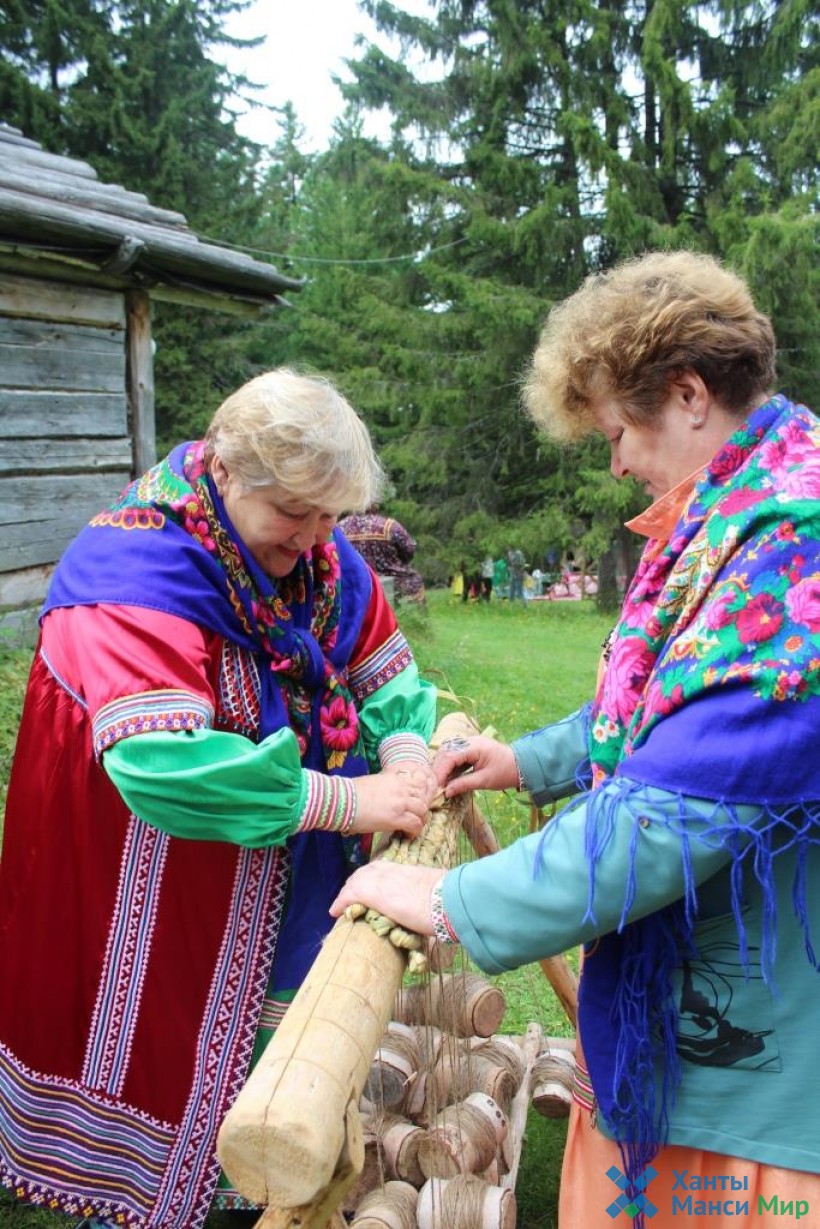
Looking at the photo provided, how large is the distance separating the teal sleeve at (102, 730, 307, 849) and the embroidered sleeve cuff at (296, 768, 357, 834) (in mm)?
81

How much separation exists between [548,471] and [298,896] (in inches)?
710

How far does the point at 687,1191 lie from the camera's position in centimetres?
146

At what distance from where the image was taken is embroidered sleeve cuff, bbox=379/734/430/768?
2.24m

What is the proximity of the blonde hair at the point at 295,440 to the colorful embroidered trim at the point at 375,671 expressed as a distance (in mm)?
541

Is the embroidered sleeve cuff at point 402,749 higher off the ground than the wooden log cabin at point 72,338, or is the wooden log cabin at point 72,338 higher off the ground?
the wooden log cabin at point 72,338

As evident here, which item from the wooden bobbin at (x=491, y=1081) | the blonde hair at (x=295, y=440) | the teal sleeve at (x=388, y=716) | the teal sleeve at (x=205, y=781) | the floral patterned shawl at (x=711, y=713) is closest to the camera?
the floral patterned shawl at (x=711, y=713)

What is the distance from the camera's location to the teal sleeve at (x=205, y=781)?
165cm

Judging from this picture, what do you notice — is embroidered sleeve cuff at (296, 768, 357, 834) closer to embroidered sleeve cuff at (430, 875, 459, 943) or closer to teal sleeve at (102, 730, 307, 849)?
teal sleeve at (102, 730, 307, 849)

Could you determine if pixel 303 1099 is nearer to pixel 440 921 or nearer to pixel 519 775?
pixel 440 921

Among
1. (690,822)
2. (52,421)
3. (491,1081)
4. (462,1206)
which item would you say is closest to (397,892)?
(690,822)

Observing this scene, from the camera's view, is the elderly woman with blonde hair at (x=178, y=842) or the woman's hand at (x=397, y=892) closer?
the woman's hand at (x=397, y=892)

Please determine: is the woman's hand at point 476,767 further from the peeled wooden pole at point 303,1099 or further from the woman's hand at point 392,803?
the peeled wooden pole at point 303,1099

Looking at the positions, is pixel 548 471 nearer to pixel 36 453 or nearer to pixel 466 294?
pixel 466 294

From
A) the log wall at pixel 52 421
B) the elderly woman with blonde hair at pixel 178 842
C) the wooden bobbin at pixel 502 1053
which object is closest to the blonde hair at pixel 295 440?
the elderly woman with blonde hair at pixel 178 842
